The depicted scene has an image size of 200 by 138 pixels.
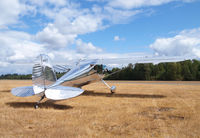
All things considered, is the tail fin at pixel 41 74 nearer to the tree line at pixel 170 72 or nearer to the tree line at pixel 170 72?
the tree line at pixel 170 72

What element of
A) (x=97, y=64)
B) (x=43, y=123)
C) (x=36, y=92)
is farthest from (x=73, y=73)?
(x=43, y=123)

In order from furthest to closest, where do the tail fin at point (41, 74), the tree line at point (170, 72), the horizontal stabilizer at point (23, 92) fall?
the tree line at point (170, 72)
the tail fin at point (41, 74)
the horizontal stabilizer at point (23, 92)

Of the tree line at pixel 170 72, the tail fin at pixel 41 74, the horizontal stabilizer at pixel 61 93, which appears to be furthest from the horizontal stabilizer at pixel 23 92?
the tree line at pixel 170 72

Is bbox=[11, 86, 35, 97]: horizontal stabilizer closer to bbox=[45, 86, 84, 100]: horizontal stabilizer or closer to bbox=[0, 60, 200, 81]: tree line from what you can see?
bbox=[45, 86, 84, 100]: horizontal stabilizer

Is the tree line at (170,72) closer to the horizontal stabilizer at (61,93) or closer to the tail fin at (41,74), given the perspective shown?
the tail fin at (41,74)

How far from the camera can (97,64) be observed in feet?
37.9

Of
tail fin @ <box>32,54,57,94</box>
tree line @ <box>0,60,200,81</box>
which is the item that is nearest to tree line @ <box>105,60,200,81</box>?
tree line @ <box>0,60,200,81</box>

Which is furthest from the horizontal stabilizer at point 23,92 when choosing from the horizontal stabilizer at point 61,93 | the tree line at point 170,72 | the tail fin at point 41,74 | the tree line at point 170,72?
the tree line at point 170,72

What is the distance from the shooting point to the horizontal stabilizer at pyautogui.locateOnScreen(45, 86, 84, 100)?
20.2 ft

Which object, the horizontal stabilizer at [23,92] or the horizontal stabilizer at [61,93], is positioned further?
the horizontal stabilizer at [23,92]

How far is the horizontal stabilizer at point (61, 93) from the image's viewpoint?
615 cm

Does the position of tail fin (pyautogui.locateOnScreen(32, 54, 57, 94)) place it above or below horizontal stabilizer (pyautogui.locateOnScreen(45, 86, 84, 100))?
above

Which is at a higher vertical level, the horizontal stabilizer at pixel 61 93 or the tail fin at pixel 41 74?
the tail fin at pixel 41 74

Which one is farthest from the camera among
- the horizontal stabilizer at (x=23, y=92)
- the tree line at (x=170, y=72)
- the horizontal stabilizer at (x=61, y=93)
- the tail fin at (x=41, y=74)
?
the tree line at (x=170, y=72)
